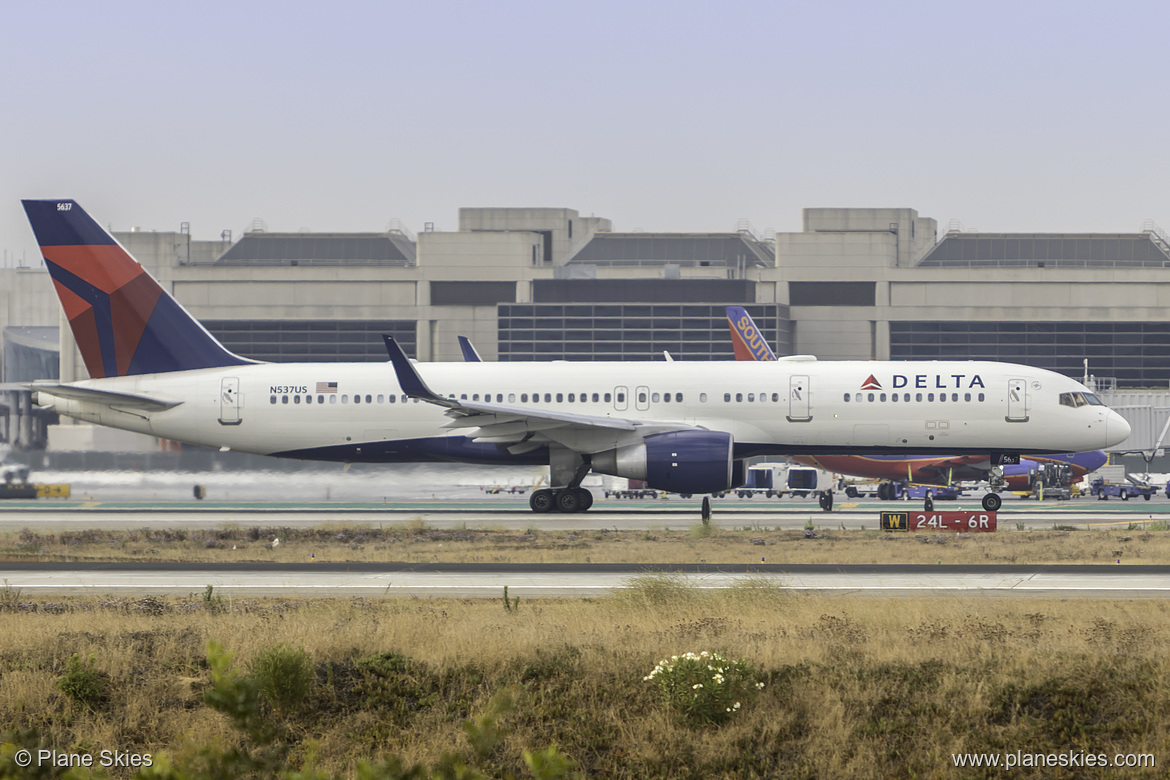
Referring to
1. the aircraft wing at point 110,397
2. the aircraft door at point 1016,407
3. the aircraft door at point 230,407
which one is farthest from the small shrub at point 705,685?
the aircraft wing at point 110,397

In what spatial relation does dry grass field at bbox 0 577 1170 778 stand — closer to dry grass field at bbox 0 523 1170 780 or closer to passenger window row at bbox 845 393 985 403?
dry grass field at bbox 0 523 1170 780

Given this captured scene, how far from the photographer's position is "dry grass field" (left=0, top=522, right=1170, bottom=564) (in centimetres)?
2745

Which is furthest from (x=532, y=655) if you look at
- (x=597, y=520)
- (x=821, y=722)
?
(x=597, y=520)

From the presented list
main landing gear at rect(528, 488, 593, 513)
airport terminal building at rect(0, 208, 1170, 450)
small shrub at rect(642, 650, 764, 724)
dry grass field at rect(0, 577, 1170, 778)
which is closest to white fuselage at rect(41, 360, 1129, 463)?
main landing gear at rect(528, 488, 593, 513)

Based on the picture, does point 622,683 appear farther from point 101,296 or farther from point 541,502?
point 101,296

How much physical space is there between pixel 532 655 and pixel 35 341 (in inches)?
5738

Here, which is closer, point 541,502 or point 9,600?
point 9,600

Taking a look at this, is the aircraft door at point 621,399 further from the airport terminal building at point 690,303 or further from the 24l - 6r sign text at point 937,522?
the airport terminal building at point 690,303

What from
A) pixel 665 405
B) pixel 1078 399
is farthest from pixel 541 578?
pixel 1078 399

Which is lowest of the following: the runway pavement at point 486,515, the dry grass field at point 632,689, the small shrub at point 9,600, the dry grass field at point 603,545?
the dry grass field at point 632,689

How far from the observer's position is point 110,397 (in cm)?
4212

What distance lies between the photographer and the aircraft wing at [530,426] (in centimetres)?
3922

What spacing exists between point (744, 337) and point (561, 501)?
104 ft

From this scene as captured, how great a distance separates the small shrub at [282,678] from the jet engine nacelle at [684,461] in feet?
81.9
